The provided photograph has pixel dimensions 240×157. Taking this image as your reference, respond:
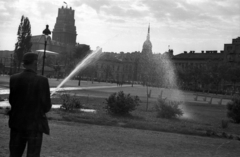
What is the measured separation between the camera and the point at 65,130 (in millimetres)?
10258

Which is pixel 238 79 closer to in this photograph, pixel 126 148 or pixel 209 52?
pixel 209 52

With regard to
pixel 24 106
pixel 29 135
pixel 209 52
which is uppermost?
pixel 209 52

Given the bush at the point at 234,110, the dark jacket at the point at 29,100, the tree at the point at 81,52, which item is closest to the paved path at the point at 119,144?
the dark jacket at the point at 29,100

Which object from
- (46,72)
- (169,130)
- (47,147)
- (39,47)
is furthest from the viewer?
(39,47)

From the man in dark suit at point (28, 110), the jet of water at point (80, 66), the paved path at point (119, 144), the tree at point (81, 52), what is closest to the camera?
the man in dark suit at point (28, 110)

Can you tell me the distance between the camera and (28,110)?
14.2 ft

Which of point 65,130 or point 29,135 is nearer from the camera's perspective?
point 29,135

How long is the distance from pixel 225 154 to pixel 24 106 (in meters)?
5.98

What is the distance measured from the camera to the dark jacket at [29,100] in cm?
430

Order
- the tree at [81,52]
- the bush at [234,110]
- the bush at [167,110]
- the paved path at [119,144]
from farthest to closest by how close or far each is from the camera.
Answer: the tree at [81,52], the bush at [234,110], the bush at [167,110], the paved path at [119,144]

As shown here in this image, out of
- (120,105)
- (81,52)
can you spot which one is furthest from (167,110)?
(81,52)

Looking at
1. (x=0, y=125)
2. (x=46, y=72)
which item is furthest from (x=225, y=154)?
(x=46, y=72)

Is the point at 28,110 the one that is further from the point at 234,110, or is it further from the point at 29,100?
the point at 234,110

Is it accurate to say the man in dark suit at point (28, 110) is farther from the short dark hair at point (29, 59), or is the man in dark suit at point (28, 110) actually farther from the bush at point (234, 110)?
the bush at point (234, 110)
